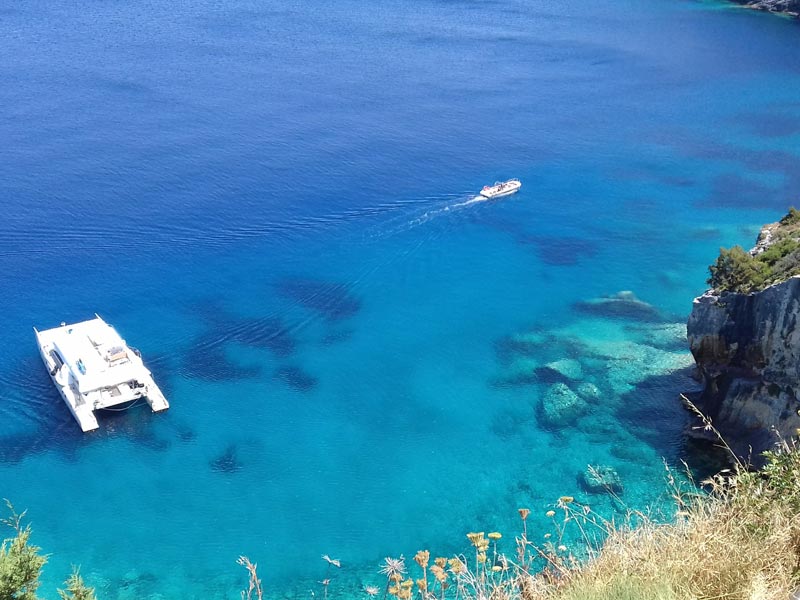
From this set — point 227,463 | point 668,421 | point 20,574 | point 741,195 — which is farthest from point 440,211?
point 20,574

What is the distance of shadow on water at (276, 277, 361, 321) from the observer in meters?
49.1

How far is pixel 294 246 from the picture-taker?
56000mm

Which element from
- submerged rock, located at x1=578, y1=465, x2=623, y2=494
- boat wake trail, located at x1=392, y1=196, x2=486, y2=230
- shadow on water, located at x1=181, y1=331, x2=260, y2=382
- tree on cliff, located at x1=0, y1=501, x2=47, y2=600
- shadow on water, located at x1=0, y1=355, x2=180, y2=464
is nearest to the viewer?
tree on cliff, located at x1=0, y1=501, x2=47, y2=600

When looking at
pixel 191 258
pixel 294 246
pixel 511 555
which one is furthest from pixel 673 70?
pixel 511 555

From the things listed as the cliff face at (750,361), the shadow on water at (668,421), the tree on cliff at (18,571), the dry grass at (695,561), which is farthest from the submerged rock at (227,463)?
the dry grass at (695,561)

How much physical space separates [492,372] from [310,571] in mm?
16963

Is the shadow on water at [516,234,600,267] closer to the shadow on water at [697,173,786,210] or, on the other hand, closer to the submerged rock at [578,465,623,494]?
the shadow on water at [697,173,786,210]

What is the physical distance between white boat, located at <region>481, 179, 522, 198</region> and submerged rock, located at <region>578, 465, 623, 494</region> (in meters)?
32.5

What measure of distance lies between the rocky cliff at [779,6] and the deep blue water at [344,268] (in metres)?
31.6

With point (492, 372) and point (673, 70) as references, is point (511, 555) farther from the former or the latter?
point (673, 70)

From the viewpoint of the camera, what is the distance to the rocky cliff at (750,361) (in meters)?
32.9

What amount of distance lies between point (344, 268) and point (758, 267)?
27.3 m

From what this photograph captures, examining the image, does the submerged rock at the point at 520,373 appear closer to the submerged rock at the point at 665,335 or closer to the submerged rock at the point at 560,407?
the submerged rock at the point at 560,407

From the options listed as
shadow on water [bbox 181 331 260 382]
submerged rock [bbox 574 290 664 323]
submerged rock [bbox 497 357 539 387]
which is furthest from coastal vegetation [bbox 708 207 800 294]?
shadow on water [bbox 181 331 260 382]
